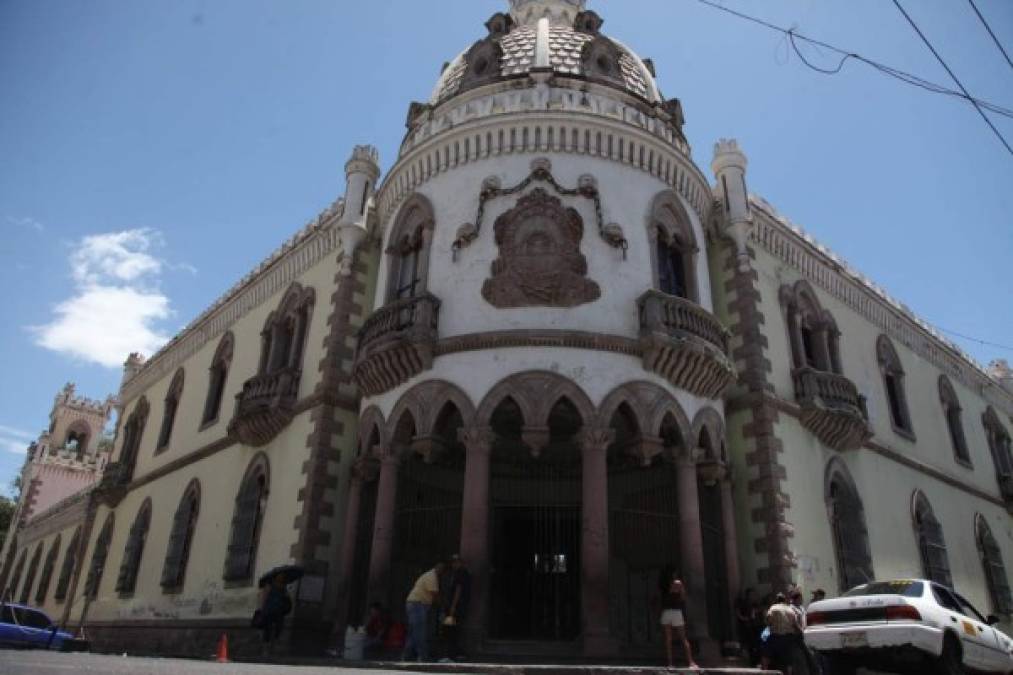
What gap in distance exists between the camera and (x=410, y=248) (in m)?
17.1

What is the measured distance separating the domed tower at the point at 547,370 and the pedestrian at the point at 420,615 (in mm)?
775

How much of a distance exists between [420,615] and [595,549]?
3.10 m

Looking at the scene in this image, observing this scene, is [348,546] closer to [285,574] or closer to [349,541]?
[349,541]

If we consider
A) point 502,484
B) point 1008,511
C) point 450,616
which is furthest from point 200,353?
point 1008,511

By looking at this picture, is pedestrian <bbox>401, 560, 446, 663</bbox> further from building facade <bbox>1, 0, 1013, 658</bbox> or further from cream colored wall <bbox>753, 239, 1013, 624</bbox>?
cream colored wall <bbox>753, 239, 1013, 624</bbox>

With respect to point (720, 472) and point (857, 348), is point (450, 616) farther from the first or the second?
point (857, 348)

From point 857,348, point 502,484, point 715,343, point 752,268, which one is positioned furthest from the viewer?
point 857,348

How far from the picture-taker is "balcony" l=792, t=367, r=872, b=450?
1734 cm

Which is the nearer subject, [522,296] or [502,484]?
[522,296]

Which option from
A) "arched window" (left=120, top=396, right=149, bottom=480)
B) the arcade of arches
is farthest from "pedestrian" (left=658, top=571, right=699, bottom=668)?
"arched window" (left=120, top=396, right=149, bottom=480)

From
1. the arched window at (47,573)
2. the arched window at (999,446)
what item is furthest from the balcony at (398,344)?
the arched window at (47,573)

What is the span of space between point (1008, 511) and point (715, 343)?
17.9m

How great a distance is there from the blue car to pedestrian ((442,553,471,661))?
11326mm

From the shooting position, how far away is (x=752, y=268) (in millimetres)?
18422
